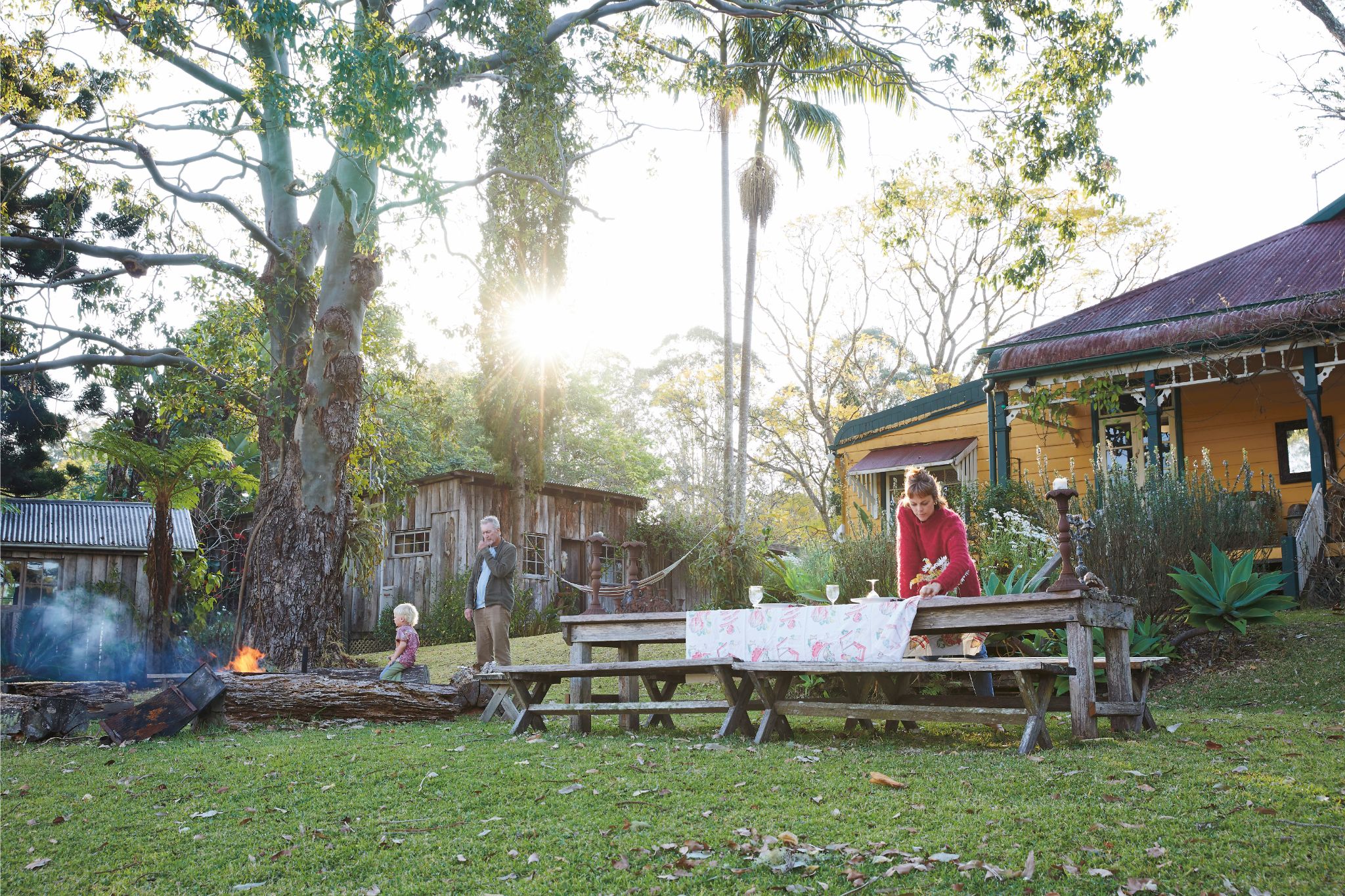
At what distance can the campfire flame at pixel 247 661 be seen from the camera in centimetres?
1018

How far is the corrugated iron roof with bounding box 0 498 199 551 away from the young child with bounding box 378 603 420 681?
9.29 m

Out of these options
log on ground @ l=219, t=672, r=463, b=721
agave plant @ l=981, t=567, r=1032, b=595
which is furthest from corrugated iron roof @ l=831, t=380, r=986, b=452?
log on ground @ l=219, t=672, r=463, b=721

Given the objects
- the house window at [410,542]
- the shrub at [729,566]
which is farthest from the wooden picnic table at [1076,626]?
the house window at [410,542]

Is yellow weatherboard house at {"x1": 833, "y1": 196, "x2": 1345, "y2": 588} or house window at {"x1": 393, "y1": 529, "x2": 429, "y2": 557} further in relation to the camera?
house window at {"x1": 393, "y1": 529, "x2": 429, "y2": 557}

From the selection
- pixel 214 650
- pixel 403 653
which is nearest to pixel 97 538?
pixel 214 650

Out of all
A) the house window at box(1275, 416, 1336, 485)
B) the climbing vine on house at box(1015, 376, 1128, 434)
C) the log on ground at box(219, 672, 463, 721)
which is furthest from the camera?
the house window at box(1275, 416, 1336, 485)

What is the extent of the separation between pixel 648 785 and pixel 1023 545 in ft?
21.3

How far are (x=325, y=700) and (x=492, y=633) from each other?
2.08 m

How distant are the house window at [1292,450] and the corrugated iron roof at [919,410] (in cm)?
439

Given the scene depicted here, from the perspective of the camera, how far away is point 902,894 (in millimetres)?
3006

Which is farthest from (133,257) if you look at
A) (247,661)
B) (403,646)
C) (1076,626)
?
(1076,626)

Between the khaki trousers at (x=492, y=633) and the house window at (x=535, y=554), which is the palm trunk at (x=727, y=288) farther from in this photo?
the khaki trousers at (x=492, y=633)

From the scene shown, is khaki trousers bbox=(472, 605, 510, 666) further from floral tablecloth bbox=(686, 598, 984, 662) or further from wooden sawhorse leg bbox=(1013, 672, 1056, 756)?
wooden sawhorse leg bbox=(1013, 672, 1056, 756)

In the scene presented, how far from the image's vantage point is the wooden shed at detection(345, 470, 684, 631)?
1948 cm
